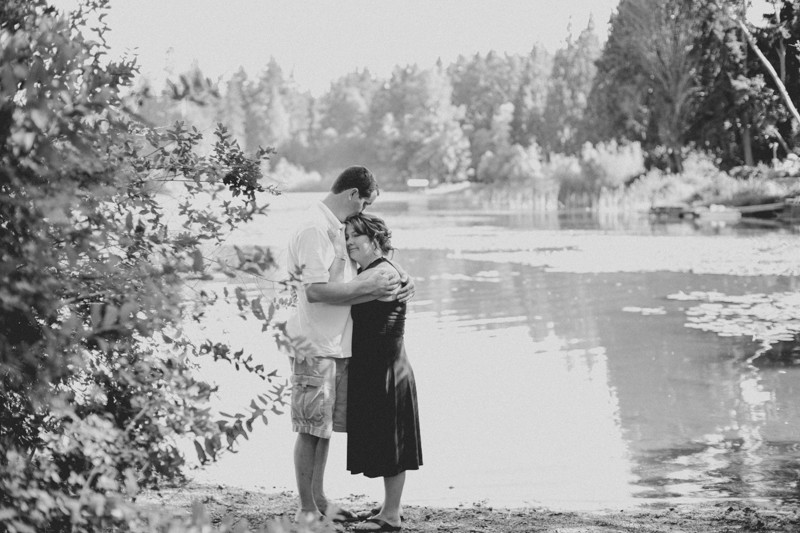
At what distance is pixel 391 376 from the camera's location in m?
5.37

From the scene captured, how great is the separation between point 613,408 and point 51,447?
749cm

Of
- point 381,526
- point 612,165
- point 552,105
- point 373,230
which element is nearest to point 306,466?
point 381,526

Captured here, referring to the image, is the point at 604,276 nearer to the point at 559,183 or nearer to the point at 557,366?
the point at 557,366

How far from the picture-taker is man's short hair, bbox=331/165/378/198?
545 centimetres

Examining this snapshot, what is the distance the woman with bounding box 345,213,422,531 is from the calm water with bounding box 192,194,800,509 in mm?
1218

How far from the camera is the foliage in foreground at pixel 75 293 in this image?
244 centimetres

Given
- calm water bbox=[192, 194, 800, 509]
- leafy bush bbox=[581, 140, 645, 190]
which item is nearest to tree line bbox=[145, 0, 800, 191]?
leafy bush bbox=[581, 140, 645, 190]

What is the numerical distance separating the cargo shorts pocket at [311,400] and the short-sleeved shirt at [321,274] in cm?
16

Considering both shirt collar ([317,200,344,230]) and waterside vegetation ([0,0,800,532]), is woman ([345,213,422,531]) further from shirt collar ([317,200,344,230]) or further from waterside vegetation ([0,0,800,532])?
waterside vegetation ([0,0,800,532])

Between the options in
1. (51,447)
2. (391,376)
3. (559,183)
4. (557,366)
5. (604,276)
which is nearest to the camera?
(51,447)

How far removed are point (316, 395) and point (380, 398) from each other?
359mm

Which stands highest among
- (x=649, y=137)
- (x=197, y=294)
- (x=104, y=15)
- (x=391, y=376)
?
(x=649, y=137)

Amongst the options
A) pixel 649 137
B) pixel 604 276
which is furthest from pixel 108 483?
pixel 649 137

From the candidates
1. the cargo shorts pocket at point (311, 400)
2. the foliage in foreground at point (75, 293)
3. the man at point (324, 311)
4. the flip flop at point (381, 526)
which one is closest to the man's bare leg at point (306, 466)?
the man at point (324, 311)
